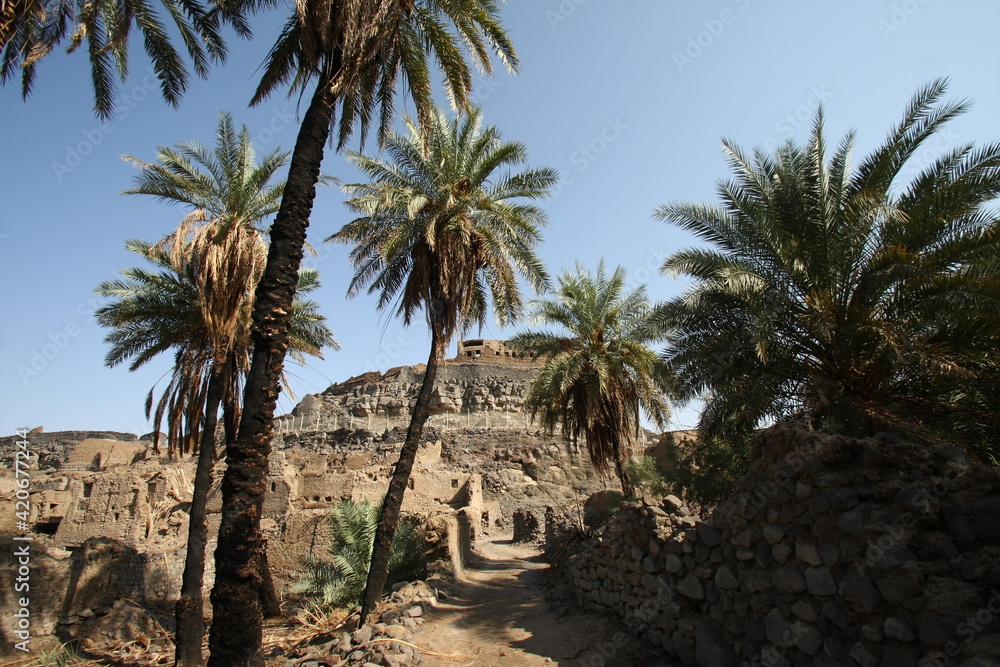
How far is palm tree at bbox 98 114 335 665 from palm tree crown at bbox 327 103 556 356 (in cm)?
216

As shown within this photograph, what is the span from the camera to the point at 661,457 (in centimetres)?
2209

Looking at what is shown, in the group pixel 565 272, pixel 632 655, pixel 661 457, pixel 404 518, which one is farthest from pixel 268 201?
pixel 661 457

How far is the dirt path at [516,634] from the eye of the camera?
5.97 metres

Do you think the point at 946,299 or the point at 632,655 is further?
the point at 946,299

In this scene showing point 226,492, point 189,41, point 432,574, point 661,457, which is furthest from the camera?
point 661,457

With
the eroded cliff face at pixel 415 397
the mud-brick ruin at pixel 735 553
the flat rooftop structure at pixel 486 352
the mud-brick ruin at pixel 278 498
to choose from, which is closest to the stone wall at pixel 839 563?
the mud-brick ruin at pixel 735 553

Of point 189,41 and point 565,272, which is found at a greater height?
point 189,41

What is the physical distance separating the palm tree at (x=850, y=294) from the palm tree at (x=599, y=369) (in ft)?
12.7

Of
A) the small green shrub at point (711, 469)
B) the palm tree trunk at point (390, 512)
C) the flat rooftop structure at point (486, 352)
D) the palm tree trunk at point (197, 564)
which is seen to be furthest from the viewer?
the flat rooftop structure at point (486, 352)

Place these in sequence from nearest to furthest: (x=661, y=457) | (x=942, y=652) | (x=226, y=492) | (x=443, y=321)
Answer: (x=942, y=652) < (x=226, y=492) < (x=443, y=321) < (x=661, y=457)

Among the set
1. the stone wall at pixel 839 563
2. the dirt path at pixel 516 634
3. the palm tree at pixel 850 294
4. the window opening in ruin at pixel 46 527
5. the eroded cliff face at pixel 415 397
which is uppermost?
the eroded cliff face at pixel 415 397

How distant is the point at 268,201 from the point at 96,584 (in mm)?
8228

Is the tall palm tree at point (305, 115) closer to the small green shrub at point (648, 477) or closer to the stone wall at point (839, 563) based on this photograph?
the stone wall at point (839, 563)

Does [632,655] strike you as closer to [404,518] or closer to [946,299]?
[946,299]
